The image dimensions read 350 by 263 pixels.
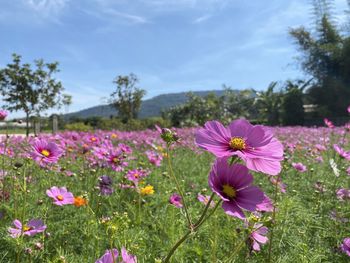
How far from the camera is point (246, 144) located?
0.87 meters

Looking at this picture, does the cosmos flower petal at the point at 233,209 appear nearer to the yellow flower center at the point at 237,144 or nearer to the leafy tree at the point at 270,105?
the yellow flower center at the point at 237,144

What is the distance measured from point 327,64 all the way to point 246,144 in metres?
24.8

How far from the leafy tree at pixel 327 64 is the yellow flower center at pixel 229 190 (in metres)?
21.9

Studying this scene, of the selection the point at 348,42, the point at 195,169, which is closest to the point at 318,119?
the point at 348,42

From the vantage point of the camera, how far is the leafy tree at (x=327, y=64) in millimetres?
22172

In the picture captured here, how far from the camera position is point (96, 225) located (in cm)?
207

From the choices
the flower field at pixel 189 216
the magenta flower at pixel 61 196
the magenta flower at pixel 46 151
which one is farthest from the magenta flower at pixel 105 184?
the magenta flower at pixel 46 151

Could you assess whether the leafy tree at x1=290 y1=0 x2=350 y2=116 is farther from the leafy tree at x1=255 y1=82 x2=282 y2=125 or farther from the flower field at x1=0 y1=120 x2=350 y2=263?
the flower field at x1=0 y1=120 x2=350 y2=263

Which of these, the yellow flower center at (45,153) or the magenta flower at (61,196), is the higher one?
the yellow flower center at (45,153)

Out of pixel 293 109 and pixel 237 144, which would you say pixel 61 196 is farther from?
pixel 293 109

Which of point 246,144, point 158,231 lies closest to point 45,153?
point 158,231

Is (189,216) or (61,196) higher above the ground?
(189,216)

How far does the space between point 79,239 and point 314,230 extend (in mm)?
1280

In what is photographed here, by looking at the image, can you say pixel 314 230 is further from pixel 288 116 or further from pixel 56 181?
pixel 288 116
